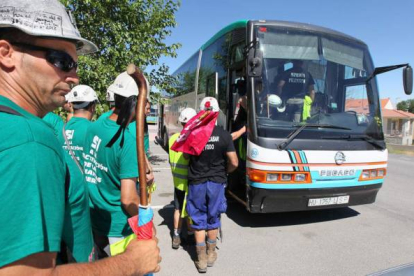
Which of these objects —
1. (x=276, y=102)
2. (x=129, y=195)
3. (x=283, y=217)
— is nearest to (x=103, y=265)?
(x=129, y=195)

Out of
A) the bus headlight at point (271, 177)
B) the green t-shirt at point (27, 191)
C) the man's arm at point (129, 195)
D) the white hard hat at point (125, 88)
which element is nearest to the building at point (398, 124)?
the bus headlight at point (271, 177)

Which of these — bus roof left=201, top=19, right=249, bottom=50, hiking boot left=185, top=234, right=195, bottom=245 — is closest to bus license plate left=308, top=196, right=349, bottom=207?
hiking boot left=185, top=234, right=195, bottom=245

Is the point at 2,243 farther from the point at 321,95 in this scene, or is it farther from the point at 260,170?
the point at 321,95

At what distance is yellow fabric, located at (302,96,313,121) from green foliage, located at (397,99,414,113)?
74.3 meters

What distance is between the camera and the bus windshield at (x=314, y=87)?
454 centimetres

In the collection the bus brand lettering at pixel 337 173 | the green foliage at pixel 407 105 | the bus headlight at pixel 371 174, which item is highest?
the green foliage at pixel 407 105

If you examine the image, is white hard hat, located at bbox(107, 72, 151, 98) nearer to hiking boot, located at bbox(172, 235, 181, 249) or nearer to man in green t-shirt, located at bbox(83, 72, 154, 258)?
man in green t-shirt, located at bbox(83, 72, 154, 258)

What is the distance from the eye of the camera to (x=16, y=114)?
86cm

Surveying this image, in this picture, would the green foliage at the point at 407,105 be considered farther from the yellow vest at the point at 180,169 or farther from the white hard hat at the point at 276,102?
the yellow vest at the point at 180,169

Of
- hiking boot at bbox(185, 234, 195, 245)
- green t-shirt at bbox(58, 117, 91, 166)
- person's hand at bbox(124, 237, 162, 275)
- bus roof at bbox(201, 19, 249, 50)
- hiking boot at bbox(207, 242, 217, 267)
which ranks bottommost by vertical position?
Answer: hiking boot at bbox(185, 234, 195, 245)

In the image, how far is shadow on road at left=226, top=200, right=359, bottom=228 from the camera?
4.91 meters

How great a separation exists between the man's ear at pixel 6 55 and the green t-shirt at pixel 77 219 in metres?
0.38

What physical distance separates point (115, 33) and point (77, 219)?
21.6ft

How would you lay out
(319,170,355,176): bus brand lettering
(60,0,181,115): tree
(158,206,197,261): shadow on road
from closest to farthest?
1. (158,206,197,261): shadow on road
2. (319,170,355,176): bus brand lettering
3. (60,0,181,115): tree
